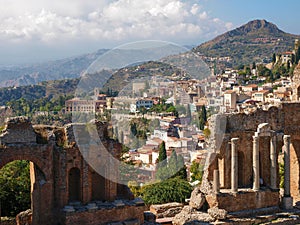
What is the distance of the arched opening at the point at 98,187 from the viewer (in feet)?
55.7

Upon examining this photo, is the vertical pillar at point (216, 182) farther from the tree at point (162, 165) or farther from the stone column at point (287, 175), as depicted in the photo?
the tree at point (162, 165)

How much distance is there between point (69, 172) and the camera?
16750 millimetres

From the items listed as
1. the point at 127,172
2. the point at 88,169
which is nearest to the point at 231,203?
the point at 88,169

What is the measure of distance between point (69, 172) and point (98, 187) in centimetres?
131

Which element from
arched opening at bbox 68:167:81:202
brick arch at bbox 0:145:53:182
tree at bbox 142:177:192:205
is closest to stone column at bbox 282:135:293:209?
tree at bbox 142:177:192:205

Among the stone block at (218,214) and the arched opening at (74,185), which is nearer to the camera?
the arched opening at (74,185)

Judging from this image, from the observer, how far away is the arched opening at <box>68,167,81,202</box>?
16.8 metres

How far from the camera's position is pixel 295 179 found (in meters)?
22.2

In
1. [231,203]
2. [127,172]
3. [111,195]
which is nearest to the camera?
[111,195]

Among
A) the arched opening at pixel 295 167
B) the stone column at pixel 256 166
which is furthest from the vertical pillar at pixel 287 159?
the arched opening at pixel 295 167

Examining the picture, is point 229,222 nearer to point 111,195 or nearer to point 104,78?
point 111,195

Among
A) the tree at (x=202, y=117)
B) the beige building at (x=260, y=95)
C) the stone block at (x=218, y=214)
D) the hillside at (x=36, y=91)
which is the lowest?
the stone block at (x=218, y=214)

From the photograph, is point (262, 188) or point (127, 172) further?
point (127, 172)

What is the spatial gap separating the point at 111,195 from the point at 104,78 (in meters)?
6.96
